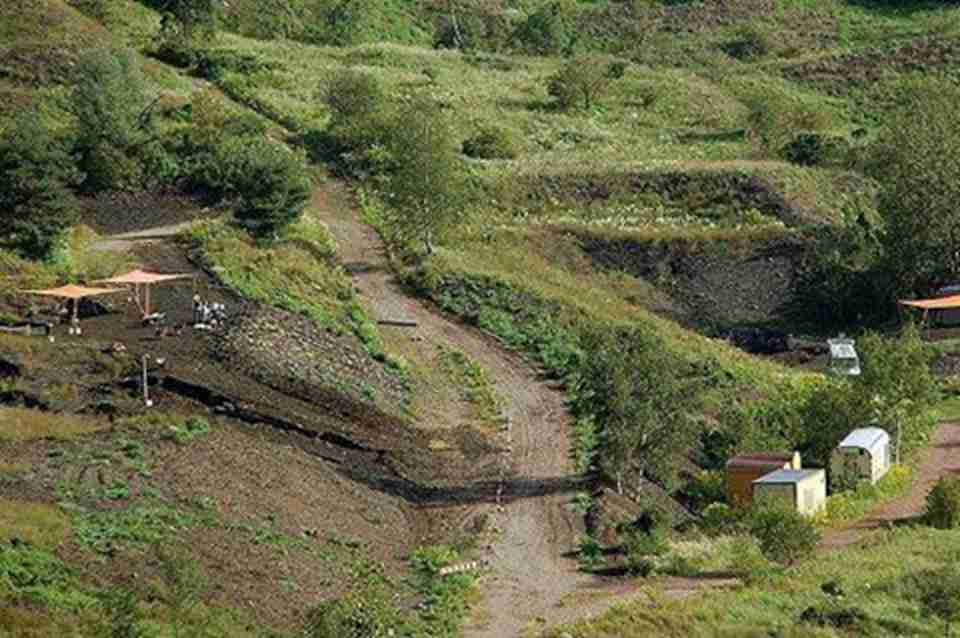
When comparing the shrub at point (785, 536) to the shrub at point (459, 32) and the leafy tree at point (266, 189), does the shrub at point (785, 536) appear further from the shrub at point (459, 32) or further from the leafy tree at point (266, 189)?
the shrub at point (459, 32)

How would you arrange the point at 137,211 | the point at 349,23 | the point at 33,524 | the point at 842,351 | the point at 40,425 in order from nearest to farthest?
the point at 33,524 < the point at 40,425 < the point at 137,211 < the point at 842,351 < the point at 349,23

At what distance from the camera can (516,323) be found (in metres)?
60.2

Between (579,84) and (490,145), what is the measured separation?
10269 millimetres

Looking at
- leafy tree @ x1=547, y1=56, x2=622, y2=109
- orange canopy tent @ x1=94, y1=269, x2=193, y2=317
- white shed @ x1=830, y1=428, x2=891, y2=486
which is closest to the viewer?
white shed @ x1=830, y1=428, x2=891, y2=486

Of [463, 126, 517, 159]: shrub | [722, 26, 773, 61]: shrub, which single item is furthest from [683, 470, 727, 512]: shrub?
[722, 26, 773, 61]: shrub

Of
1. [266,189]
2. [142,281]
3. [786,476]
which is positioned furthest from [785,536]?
[266,189]

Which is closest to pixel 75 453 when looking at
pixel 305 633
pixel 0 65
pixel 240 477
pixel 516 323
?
pixel 240 477

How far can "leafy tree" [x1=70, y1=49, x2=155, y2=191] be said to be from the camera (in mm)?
63781

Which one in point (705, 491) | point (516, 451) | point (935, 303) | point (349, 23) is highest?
point (516, 451)

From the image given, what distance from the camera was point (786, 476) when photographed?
47469 mm

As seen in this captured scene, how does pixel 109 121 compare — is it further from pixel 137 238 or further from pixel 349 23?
pixel 349 23

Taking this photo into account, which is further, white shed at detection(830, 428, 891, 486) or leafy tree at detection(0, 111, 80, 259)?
leafy tree at detection(0, 111, 80, 259)

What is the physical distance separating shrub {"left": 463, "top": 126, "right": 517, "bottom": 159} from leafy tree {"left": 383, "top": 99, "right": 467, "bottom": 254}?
13.7m

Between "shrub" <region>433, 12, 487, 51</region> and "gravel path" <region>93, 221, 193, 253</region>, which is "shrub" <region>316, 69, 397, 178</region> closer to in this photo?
"gravel path" <region>93, 221, 193, 253</region>
